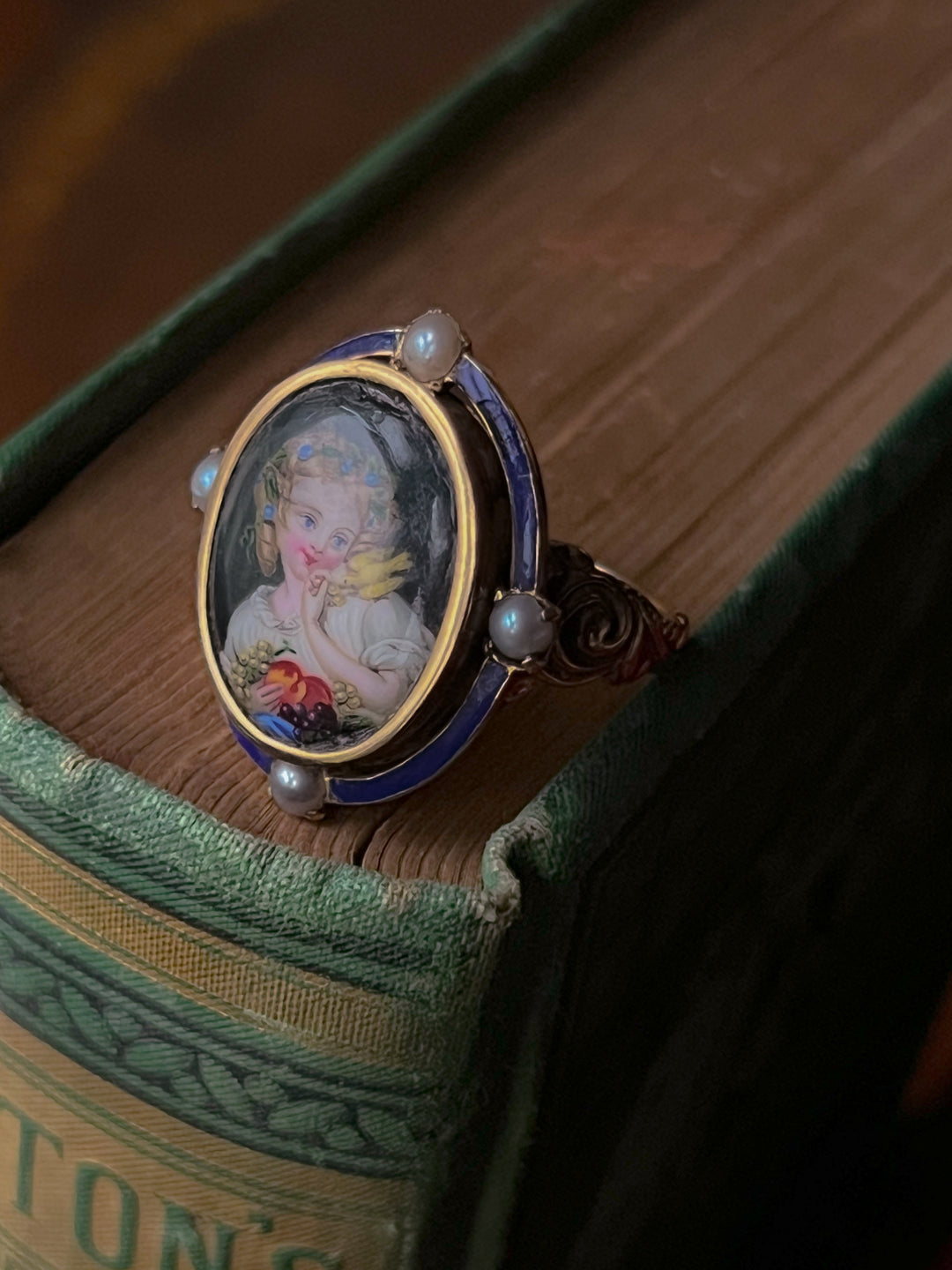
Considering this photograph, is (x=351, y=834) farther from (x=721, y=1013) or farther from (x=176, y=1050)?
(x=721, y=1013)

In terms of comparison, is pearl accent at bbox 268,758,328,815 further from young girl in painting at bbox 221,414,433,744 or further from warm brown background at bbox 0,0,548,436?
warm brown background at bbox 0,0,548,436

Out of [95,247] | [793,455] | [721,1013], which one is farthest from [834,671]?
[95,247]

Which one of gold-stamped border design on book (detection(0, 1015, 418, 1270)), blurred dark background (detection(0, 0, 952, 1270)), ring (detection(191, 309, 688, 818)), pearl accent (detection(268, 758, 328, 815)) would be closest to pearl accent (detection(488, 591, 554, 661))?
ring (detection(191, 309, 688, 818))

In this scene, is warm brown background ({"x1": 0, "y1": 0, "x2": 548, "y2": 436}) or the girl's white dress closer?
the girl's white dress

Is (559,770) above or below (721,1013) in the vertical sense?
above

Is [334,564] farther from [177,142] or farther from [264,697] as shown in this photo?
[177,142]

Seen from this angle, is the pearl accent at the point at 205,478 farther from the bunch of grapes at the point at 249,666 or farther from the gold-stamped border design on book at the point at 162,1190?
the gold-stamped border design on book at the point at 162,1190
